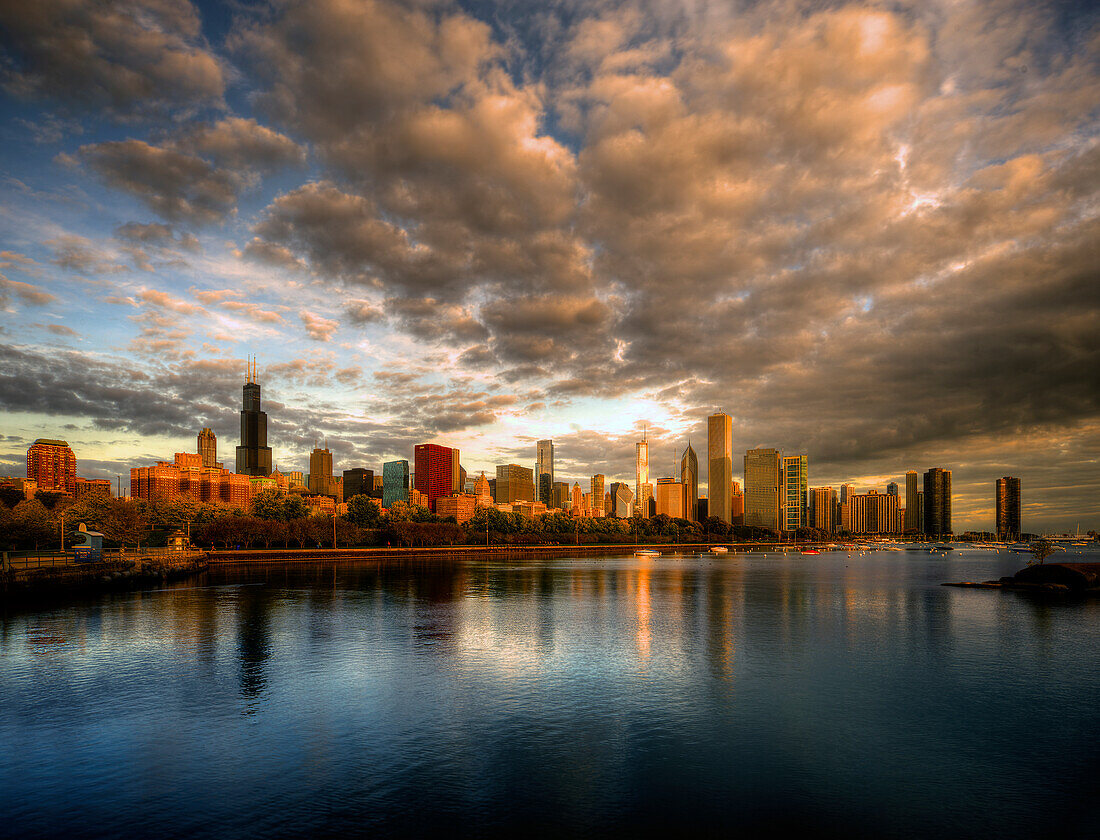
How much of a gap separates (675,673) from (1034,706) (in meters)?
18.5

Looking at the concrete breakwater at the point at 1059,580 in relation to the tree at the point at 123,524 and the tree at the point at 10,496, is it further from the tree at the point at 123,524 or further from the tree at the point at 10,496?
the tree at the point at 10,496

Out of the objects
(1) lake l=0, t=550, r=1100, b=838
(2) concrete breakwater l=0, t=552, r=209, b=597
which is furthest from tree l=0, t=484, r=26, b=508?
(1) lake l=0, t=550, r=1100, b=838

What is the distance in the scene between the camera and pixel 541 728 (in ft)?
93.9

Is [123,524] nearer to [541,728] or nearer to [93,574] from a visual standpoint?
[93,574]

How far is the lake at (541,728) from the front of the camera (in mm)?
20766

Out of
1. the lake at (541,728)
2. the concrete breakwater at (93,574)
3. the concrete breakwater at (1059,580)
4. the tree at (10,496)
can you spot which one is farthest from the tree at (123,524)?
the concrete breakwater at (1059,580)

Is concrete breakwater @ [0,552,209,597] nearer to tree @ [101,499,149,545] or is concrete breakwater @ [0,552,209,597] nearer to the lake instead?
the lake

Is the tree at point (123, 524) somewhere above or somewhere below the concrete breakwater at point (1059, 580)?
above

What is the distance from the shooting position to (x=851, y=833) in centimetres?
1962

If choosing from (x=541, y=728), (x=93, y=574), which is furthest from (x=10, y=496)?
(x=541, y=728)

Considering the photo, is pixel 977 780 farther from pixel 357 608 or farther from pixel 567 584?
pixel 567 584

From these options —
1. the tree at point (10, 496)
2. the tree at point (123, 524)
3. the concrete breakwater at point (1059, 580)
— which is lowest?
the concrete breakwater at point (1059, 580)

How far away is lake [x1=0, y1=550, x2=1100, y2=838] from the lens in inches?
818

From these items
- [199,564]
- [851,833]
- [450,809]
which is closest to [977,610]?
[851,833]
